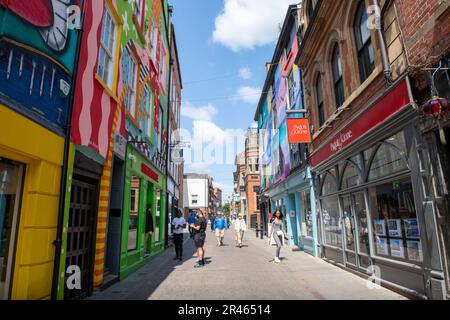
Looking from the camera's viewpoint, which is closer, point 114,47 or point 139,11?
point 114,47

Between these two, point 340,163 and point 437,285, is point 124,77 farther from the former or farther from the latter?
point 437,285

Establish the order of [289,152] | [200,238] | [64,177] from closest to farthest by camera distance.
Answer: [64,177] < [200,238] < [289,152]

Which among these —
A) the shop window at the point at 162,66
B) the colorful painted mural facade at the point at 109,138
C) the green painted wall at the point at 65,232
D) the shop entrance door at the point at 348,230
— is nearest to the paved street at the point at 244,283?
the shop entrance door at the point at 348,230

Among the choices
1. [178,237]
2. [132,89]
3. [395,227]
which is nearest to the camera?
[395,227]

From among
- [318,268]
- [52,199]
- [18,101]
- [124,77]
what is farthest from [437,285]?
[124,77]

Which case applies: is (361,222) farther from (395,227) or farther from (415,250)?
(415,250)

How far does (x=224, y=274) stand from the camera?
27.3 ft

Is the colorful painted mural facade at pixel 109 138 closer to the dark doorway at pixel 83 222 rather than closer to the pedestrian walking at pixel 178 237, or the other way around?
the dark doorway at pixel 83 222

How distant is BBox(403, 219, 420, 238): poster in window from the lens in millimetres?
5757

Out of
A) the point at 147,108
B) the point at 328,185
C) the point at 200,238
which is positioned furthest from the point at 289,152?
the point at 200,238

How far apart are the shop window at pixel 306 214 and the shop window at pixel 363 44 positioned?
6526 mm

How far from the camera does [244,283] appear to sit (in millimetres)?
7125

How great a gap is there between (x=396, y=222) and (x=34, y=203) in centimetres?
707

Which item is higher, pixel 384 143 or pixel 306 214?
pixel 384 143
